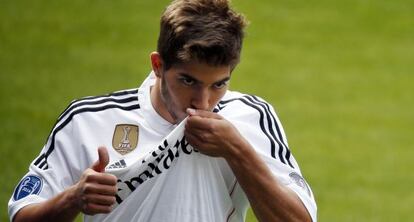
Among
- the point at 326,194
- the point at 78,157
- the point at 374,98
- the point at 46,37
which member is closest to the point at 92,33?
the point at 46,37

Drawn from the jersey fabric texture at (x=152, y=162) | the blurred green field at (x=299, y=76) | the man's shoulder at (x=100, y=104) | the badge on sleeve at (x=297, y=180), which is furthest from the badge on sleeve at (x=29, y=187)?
the blurred green field at (x=299, y=76)

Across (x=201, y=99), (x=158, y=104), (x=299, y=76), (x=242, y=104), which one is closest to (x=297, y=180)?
(x=242, y=104)

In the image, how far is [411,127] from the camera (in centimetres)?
1341

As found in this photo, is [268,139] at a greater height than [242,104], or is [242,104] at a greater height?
[242,104]

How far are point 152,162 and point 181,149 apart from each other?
122mm

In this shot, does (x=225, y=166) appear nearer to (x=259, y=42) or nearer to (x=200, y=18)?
(x=200, y=18)

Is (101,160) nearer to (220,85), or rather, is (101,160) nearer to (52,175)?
(52,175)

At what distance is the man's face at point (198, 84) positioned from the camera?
4629 mm

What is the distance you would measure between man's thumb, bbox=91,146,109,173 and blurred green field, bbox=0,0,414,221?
625 cm

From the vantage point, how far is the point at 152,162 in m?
4.74

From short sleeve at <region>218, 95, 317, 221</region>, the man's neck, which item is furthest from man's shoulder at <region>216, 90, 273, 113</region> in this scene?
the man's neck

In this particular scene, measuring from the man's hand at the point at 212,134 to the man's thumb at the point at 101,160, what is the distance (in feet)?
1.07

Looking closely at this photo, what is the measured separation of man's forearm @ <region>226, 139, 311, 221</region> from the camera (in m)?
4.55

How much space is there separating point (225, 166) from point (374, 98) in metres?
9.54
